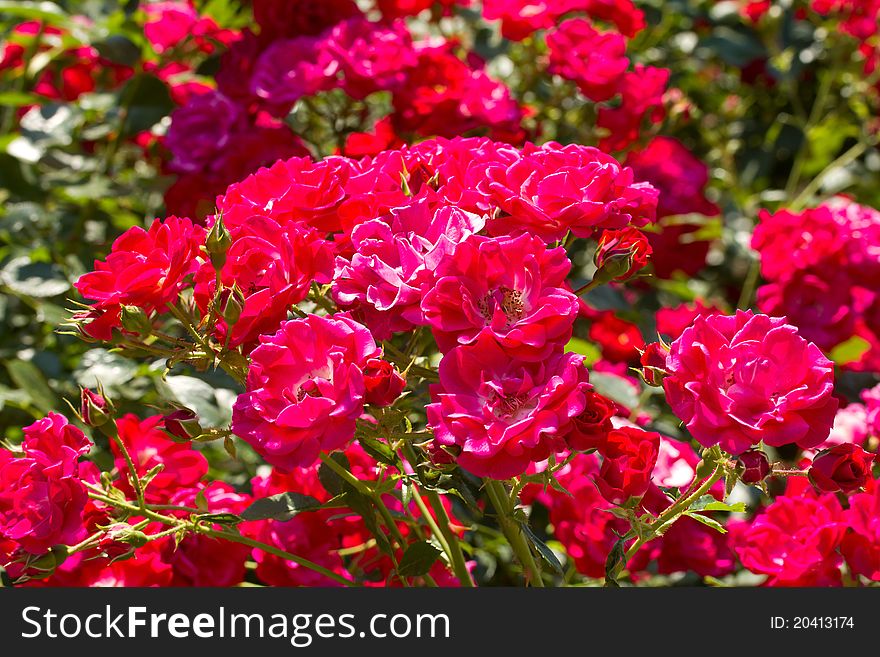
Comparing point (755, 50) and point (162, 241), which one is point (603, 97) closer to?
point (755, 50)

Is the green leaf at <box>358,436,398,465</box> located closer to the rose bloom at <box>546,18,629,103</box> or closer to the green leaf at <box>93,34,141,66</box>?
the rose bloom at <box>546,18,629,103</box>

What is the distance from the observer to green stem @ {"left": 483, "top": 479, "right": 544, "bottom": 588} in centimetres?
104

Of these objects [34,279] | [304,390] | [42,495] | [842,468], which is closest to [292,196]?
[304,390]

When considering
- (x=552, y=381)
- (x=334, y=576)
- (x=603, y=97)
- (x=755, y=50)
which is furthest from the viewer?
(x=755, y=50)

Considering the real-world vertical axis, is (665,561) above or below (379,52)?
below

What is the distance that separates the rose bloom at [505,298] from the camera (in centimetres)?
88

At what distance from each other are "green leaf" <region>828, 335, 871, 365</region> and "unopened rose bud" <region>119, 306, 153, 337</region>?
1322 millimetres

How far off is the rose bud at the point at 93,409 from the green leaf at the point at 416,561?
0.35 m

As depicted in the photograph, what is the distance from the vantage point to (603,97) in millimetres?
1836

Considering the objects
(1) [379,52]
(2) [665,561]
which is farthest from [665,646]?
(1) [379,52]

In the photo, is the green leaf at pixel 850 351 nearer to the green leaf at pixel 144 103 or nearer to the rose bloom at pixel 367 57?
the rose bloom at pixel 367 57

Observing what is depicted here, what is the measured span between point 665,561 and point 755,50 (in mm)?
1586

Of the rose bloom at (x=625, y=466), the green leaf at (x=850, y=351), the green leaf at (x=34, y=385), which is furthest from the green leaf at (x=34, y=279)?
the green leaf at (x=850, y=351)

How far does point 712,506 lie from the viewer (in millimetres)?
967
